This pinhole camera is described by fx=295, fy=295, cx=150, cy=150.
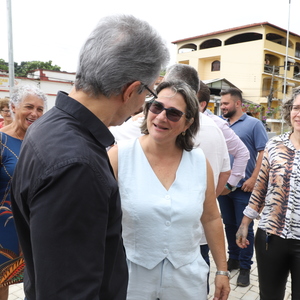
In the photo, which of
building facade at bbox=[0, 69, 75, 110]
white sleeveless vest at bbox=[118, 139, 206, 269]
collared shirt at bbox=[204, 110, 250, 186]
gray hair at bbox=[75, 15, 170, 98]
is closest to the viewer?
gray hair at bbox=[75, 15, 170, 98]

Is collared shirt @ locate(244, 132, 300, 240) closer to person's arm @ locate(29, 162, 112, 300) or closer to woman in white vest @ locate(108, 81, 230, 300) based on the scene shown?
woman in white vest @ locate(108, 81, 230, 300)

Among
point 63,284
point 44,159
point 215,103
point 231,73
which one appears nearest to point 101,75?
point 44,159

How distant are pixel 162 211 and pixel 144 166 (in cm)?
27

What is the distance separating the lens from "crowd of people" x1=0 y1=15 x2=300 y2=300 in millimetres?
816

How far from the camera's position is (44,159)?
836mm

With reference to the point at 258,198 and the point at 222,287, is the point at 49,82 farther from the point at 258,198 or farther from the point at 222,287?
the point at 222,287

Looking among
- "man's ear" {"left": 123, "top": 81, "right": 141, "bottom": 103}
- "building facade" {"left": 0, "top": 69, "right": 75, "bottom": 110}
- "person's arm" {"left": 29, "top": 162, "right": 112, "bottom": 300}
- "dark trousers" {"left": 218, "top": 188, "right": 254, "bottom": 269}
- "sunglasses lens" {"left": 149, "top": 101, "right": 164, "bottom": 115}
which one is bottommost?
"dark trousers" {"left": 218, "top": 188, "right": 254, "bottom": 269}

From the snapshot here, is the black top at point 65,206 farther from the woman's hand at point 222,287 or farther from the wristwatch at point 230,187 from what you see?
the wristwatch at point 230,187

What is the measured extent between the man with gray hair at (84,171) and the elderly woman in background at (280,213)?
4.73 feet

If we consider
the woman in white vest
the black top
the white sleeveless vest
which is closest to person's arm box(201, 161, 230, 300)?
the woman in white vest

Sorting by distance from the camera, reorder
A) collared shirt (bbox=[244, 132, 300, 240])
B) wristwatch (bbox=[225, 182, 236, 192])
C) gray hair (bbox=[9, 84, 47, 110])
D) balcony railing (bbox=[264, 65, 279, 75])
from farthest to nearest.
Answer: balcony railing (bbox=[264, 65, 279, 75]) → wristwatch (bbox=[225, 182, 236, 192]) → gray hair (bbox=[9, 84, 47, 110]) → collared shirt (bbox=[244, 132, 300, 240])

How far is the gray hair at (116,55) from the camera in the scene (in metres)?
0.96

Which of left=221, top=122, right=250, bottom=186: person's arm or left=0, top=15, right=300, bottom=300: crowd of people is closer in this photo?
left=0, top=15, right=300, bottom=300: crowd of people

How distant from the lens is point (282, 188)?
2168 millimetres
